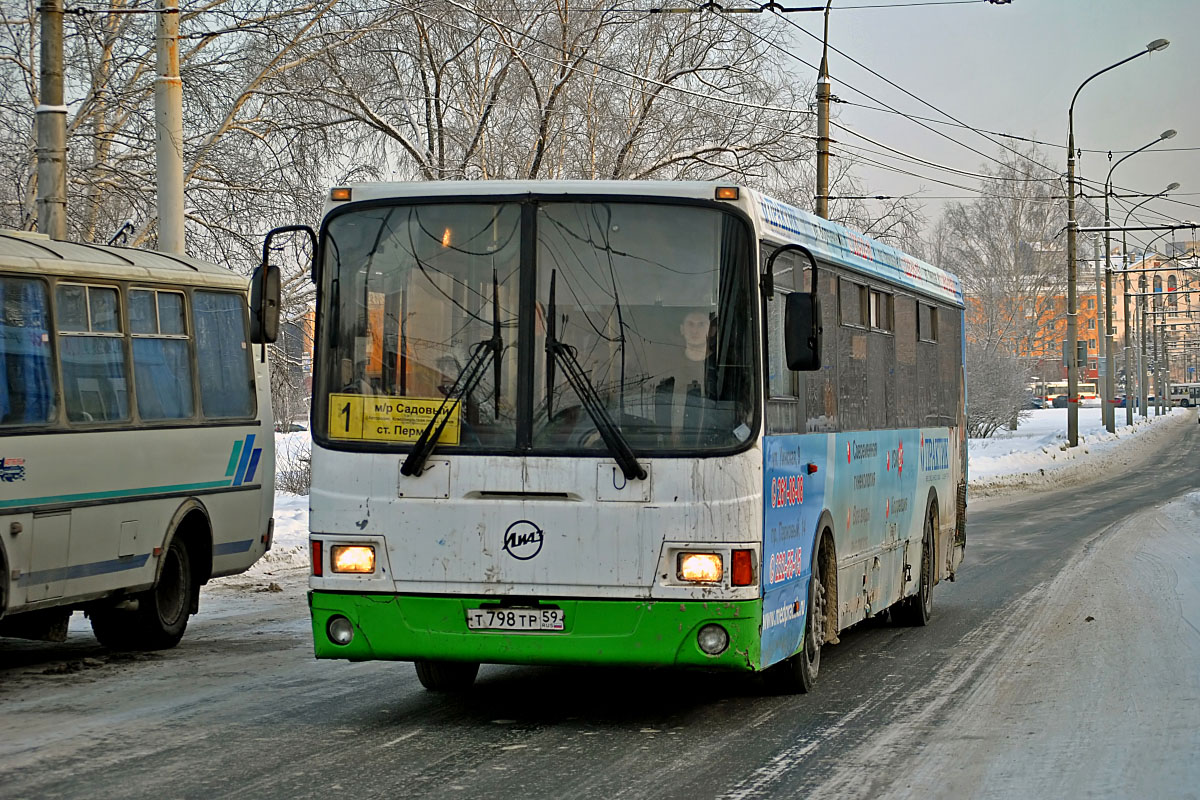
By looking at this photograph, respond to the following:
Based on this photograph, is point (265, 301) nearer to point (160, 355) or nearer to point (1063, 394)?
point (160, 355)

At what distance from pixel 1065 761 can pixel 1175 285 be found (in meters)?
132

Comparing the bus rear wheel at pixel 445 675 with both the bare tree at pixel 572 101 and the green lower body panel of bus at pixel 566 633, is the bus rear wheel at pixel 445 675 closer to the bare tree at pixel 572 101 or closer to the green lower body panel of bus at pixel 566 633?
the green lower body panel of bus at pixel 566 633

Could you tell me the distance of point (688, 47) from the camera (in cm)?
3238

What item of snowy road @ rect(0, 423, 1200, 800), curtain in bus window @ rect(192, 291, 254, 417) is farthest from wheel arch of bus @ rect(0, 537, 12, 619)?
curtain in bus window @ rect(192, 291, 254, 417)

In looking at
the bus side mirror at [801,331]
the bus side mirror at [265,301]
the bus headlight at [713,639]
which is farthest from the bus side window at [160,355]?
the bus side mirror at [801,331]

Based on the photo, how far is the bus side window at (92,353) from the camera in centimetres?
1070

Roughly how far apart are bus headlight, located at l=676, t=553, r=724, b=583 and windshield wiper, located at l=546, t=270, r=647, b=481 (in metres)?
0.44

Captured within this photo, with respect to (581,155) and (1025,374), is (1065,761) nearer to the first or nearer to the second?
(581,155)

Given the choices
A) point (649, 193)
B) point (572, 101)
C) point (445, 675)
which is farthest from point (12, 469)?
point (572, 101)

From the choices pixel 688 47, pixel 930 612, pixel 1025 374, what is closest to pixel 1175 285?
pixel 1025 374

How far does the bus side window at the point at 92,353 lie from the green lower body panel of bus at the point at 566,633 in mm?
3475

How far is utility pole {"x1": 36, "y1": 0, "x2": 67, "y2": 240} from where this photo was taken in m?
15.1

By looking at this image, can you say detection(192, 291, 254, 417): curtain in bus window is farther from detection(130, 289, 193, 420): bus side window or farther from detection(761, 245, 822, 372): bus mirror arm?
detection(761, 245, 822, 372): bus mirror arm

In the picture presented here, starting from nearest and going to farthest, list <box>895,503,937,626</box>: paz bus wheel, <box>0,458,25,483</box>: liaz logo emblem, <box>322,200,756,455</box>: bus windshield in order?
<box>322,200,756,455</box>: bus windshield, <box>0,458,25,483</box>: liaz logo emblem, <box>895,503,937,626</box>: paz bus wheel
